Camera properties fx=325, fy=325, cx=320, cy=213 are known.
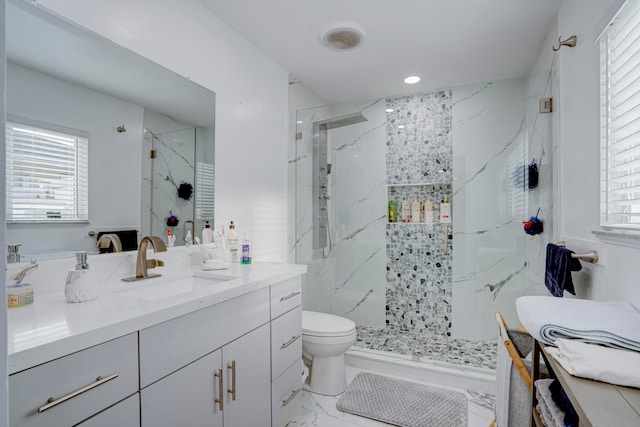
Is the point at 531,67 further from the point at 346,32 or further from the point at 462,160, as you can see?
the point at 346,32

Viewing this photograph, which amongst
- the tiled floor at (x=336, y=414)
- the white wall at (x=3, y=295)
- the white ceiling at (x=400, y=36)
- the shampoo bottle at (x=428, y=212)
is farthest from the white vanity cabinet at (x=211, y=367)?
the shampoo bottle at (x=428, y=212)

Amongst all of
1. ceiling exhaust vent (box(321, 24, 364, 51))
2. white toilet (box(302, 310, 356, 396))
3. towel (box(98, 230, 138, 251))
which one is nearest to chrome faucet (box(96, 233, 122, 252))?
towel (box(98, 230, 138, 251))

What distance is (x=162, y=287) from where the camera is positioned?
1564mm

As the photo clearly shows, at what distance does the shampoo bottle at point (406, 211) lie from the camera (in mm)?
3236

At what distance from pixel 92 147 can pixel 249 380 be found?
47.8 inches

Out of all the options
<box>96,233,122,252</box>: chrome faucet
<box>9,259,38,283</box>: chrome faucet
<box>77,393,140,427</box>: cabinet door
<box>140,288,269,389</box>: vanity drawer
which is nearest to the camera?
<box>77,393,140,427</box>: cabinet door

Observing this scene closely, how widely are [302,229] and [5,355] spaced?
2662mm

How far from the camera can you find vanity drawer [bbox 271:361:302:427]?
1.64 m

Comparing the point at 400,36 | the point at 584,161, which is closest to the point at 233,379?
the point at 584,161

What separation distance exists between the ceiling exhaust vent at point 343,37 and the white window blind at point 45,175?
5.12ft

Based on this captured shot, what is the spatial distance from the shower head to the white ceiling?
0.90 ft

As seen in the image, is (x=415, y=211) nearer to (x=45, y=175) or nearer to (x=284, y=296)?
(x=284, y=296)

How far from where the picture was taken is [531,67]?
2598 mm

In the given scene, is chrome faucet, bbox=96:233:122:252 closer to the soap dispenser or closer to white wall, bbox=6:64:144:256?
white wall, bbox=6:64:144:256
